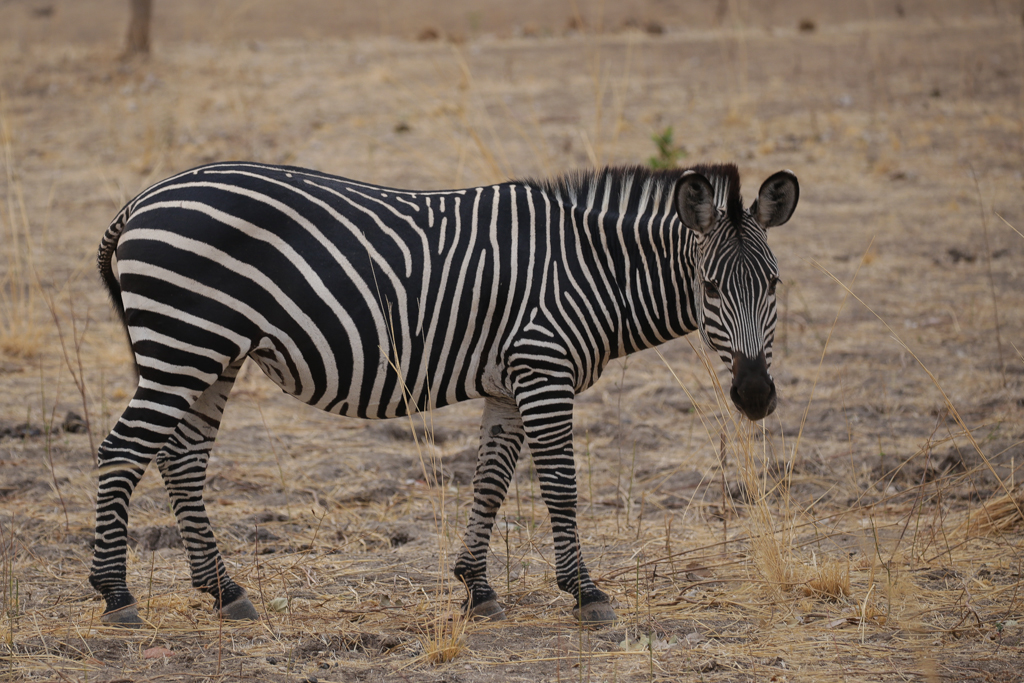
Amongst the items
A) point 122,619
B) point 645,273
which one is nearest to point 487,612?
point 122,619

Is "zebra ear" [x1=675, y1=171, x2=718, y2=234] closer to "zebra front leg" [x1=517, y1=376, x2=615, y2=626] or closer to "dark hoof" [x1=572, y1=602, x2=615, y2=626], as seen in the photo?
"zebra front leg" [x1=517, y1=376, x2=615, y2=626]

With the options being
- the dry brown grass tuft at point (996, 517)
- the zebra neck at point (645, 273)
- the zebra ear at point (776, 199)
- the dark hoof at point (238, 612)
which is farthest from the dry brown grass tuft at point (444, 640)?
the dry brown grass tuft at point (996, 517)

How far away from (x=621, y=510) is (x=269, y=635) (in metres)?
2.34

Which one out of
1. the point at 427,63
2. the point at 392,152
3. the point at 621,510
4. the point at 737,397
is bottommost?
the point at 621,510

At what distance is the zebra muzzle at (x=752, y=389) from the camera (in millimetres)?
3857

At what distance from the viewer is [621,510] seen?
580cm

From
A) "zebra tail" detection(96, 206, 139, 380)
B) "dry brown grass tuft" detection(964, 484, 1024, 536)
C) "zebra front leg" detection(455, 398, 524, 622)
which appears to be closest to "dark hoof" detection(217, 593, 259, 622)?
"zebra front leg" detection(455, 398, 524, 622)

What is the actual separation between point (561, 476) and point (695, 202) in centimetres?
133

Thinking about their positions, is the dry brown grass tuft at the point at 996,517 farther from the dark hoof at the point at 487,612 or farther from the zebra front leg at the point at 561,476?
the dark hoof at the point at 487,612

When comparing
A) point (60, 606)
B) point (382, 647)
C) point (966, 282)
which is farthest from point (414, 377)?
point (966, 282)

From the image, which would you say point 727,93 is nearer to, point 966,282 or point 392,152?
point 392,152

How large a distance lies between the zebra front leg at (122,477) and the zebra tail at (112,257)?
33cm

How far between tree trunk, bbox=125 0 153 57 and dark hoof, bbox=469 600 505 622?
53.4 feet

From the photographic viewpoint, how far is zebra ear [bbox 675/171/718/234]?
4023 millimetres
